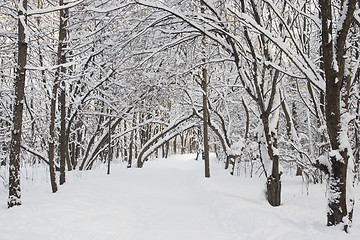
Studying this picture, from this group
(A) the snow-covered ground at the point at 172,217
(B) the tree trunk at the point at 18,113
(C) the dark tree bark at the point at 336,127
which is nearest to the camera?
(C) the dark tree bark at the point at 336,127

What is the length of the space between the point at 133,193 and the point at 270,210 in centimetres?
439

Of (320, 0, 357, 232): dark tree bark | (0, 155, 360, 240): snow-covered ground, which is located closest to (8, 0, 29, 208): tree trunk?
(0, 155, 360, 240): snow-covered ground

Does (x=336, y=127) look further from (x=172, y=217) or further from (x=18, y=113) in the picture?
(x=18, y=113)

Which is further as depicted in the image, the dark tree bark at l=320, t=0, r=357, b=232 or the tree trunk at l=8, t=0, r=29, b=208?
the tree trunk at l=8, t=0, r=29, b=208

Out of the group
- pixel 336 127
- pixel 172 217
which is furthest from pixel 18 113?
pixel 336 127

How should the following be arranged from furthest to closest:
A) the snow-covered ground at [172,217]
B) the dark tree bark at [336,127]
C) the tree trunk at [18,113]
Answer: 1. the tree trunk at [18,113]
2. the snow-covered ground at [172,217]
3. the dark tree bark at [336,127]

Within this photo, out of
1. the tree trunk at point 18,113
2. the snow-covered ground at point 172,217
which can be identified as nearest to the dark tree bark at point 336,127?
the snow-covered ground at point 172,217

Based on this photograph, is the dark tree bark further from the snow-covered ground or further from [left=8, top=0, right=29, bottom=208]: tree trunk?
[left=8, top=0, right=29, bottom=208]: tree trunk

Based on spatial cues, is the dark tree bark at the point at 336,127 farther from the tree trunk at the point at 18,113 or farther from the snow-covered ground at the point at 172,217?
the tree trunk at the point at 18,113

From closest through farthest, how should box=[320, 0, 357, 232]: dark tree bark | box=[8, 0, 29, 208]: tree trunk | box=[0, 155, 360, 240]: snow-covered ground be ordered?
box=[320, 0, 357, 232]: dark tree bark → box=[0, 155, 360, 240]: snow-covered ground → box=[8, 0, 29, 208]: tree trunk

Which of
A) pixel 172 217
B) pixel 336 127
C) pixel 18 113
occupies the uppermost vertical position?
pixel 18 113

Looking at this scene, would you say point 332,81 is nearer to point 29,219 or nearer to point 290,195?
point 290,195

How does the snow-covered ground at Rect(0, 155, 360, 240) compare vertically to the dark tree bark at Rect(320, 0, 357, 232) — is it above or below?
below

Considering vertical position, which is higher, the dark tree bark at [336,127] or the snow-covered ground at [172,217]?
the dark tree bark at [336,127]
